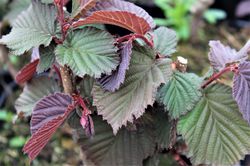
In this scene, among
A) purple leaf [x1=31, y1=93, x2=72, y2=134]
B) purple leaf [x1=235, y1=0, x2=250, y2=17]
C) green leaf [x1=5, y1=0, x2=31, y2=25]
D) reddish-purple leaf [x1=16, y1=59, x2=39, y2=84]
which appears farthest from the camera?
purple leaf [x1=235, y1=0, x2=250, y2=17]

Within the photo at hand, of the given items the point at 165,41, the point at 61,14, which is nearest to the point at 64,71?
the point at 61,14

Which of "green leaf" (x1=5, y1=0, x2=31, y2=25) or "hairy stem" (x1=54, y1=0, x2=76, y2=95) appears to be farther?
"green leaf" (x1=5, y1=0, x2=31, y2=25)

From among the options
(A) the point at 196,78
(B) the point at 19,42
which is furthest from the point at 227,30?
(B) the point at 19,42

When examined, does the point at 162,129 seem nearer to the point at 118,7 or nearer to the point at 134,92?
the point at 134,92

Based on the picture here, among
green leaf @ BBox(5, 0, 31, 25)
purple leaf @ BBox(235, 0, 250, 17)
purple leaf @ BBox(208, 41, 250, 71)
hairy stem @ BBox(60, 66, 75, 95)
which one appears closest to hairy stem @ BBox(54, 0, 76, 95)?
hairy stem @ BBox(60, 66, 75, 95)

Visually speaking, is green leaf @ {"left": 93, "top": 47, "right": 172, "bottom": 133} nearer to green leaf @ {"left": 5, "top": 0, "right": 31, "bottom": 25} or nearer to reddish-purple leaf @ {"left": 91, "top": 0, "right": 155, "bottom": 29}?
reddish-purple leaf @ {"left": 91, "top": 0, "right": 155, "bottom": 29}

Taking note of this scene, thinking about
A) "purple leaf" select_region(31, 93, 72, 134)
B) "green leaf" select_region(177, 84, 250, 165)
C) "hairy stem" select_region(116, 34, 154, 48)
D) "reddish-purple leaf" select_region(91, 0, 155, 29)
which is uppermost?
"reddish-purple leaf" select_region(91, 0, 155, 29)
